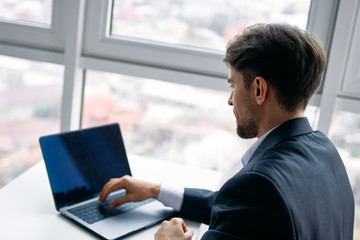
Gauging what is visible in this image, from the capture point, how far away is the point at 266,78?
0.97 meters

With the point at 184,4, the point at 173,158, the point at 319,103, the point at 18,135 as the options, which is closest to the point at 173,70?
the point at 184,4

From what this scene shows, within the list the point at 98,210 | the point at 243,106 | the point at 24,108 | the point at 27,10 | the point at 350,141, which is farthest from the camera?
the point at 24,108

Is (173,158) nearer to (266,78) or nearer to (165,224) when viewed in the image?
(165,224)

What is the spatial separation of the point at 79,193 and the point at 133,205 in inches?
7.0

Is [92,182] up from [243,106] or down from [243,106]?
down

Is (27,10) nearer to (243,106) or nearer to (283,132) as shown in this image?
(243,106)

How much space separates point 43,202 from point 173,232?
467 millimetres

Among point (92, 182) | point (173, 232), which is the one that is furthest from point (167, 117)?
point (173, 232)

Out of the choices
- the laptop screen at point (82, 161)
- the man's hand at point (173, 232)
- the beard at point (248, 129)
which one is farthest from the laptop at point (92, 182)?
the beard at point (248, 129)

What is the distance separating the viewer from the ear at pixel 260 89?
97 cm

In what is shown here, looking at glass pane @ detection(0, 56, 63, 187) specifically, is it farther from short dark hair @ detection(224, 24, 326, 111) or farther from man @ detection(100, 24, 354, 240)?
short dark hair @ detection(224, 24, 326, 111)

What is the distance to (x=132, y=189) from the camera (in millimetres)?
1233

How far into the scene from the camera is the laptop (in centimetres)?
113

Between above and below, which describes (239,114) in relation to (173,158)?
above
